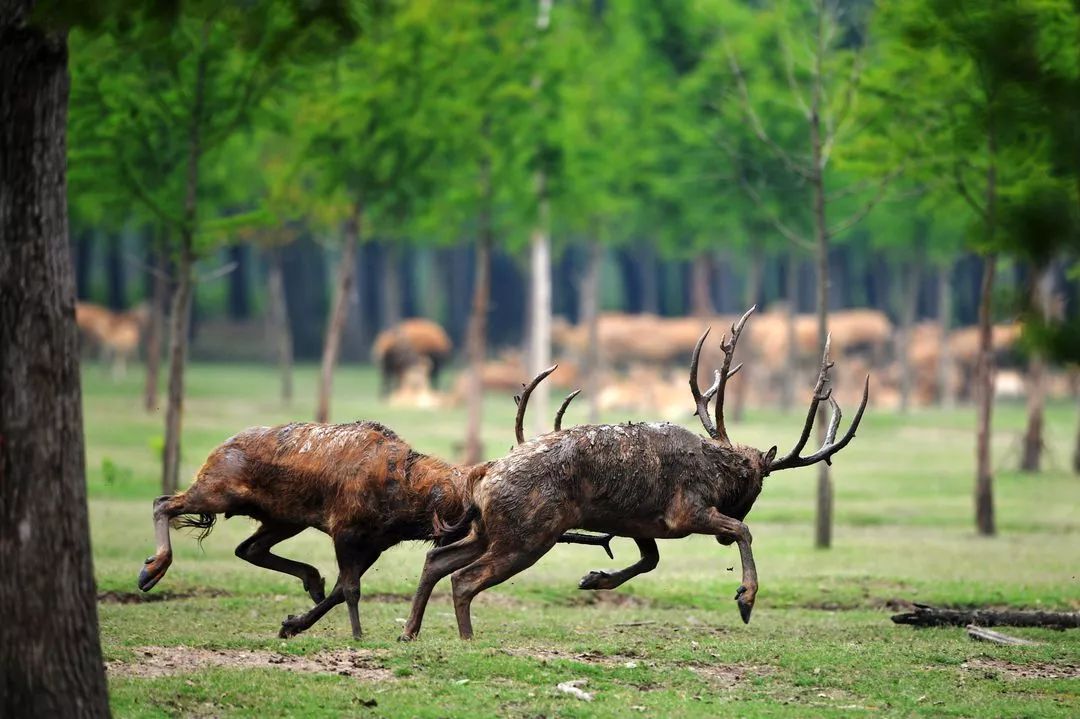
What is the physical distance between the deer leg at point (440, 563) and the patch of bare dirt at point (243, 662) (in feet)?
1.93

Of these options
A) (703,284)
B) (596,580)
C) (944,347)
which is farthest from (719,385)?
(944,347)

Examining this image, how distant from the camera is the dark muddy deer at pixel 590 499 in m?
9.31

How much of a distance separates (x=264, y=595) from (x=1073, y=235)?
24.3 ft

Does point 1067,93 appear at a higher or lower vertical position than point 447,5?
lower

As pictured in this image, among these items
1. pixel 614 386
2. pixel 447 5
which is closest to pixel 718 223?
pixel 614 386

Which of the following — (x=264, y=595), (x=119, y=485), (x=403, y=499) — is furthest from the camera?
(x=119, y=485)

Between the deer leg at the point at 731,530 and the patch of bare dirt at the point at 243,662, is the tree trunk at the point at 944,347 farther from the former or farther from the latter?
the patch of bare dirt at the point at 243,662

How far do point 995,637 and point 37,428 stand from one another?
6305mm

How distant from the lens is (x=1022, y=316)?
24.6 ft

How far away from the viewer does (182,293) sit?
709 inches

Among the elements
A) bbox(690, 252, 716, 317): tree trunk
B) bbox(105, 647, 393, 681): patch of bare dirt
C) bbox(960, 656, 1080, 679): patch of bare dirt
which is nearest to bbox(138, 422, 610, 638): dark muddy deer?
bbox(105, 647, 393, 681): patch of bare dirt

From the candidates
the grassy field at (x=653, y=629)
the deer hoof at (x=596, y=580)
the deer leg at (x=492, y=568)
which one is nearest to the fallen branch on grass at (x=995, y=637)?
the grassy field at (x=653, y=629)

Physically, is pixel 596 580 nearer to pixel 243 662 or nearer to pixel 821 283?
pixel 243 662

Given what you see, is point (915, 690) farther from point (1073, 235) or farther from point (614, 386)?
point (614, 386)
